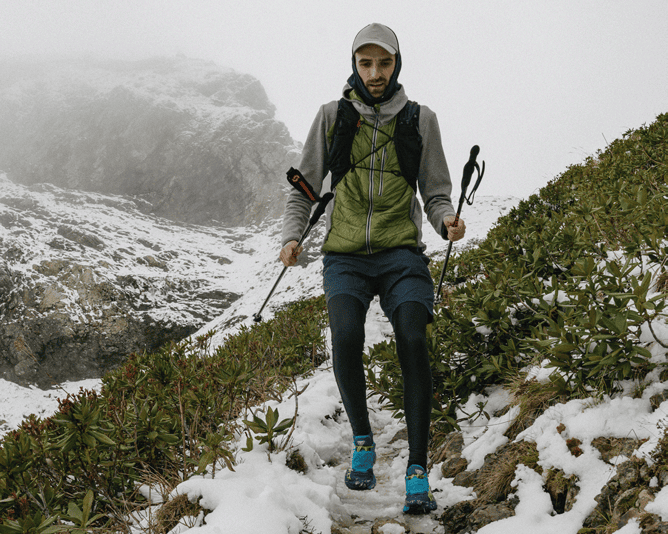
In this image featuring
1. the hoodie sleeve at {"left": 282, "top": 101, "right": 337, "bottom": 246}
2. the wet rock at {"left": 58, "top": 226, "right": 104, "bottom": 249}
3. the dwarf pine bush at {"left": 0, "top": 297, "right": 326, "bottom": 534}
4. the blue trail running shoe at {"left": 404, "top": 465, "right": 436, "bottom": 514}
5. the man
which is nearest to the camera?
the dwarf pine bush at {"left": 0, "top": 297, "right": 326, "bottom": 534}

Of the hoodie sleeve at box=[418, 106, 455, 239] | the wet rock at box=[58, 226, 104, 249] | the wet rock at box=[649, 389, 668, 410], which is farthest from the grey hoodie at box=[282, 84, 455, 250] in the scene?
the wet rock at box=[58, 226, 104, 249]

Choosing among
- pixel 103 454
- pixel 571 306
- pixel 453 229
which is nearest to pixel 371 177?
pixel 453 229

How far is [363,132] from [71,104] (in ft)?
260

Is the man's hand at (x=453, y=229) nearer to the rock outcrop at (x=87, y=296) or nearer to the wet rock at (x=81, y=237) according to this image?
the rock outcrop at (x=87, y=296)

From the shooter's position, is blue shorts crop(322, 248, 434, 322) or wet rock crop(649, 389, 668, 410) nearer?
wet rock crop(649, 389, 668, 410)

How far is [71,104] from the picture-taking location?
211 ft

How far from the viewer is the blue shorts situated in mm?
2441

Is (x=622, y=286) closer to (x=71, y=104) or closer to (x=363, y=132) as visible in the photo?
(x=363, y=132)

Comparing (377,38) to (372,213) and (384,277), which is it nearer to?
(372,213)

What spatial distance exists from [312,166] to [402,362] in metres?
1.49

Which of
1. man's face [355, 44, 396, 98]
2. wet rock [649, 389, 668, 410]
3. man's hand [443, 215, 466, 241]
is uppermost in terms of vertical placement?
man's face [355, 44, 396, 98]

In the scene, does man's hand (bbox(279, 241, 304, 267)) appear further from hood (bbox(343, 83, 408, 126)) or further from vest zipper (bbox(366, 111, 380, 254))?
hood (bbox(343, 83, 408, 126))

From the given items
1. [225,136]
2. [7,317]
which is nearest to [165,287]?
[7,317]

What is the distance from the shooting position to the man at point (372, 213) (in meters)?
2.38
